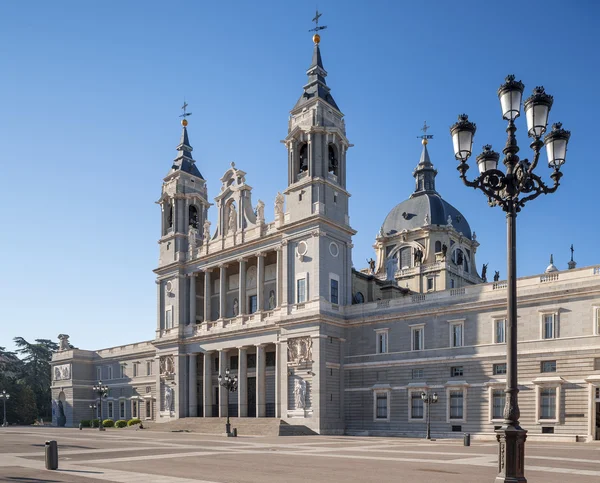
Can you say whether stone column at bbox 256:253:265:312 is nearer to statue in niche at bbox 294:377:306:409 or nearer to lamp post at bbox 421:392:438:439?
statue in niche at bbox 294:377:306:409

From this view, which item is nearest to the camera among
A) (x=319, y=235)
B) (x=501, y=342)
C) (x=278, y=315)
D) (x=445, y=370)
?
(x=501, y=342)

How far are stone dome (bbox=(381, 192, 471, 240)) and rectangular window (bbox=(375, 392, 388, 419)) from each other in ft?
149

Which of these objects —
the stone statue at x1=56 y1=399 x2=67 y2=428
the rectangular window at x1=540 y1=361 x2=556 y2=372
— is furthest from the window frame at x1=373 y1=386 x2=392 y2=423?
the stone statue at x1=56 y1=399 x2=67 y2=428

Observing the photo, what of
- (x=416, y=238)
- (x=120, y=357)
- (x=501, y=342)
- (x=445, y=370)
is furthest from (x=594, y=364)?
(x=120, y=357)

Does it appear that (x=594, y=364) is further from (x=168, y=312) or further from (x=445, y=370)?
(x=168, y=312)

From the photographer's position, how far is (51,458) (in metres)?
24.1

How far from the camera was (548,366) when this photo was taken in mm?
45688

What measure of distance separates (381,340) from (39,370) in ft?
263

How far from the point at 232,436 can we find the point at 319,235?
739 inches

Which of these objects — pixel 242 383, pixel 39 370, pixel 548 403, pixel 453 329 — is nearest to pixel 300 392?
pixel 242 383

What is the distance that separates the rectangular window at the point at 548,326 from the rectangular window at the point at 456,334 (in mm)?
6617

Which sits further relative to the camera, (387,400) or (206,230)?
(206,230)

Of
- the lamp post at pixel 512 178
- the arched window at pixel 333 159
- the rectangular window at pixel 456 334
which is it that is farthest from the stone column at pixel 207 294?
the lamp post at pixel 512 178

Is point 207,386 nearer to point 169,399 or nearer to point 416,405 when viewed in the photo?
point 169,399
